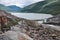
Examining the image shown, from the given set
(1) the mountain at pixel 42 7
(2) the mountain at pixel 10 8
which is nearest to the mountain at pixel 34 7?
(1) the mountain at pixel 42 7

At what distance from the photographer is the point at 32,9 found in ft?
14.1

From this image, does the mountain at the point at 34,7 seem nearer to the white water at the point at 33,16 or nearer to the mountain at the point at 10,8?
the white water at the point at 33,16

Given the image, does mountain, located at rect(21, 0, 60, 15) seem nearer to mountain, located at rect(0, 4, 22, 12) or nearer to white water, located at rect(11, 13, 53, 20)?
white water, located at rect(11, 13, 53, 20)

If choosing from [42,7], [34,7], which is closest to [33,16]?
[34,7]

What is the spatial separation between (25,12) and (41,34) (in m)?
1.13

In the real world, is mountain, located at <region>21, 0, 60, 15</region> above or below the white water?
above

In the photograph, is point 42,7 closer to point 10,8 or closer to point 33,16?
point 33,16

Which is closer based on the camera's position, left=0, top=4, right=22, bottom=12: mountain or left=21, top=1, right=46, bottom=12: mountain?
left=0, top=4, right=22, bottom=12: mountain

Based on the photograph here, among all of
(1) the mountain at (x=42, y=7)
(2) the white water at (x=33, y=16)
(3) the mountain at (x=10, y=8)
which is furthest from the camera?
(1) the mountain at (x=42, y=7)

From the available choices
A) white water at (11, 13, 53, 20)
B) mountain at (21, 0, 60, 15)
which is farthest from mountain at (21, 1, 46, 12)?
white water at (11, 13, 53, 20)

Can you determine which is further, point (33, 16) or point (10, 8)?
point (33, 16)

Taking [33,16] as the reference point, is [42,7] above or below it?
above

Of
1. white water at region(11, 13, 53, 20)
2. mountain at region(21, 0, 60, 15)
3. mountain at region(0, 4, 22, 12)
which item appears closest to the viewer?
mountain at region(0, 4, 22, 12)

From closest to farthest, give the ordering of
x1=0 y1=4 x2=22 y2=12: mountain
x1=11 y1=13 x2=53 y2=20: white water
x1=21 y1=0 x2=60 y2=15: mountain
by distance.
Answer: x1=0 y1=4 x2=22 y2=12: mountain, x1=11 y1=13 x2=53 y2=20: white water, x1=21 y1=0 x2=60 y2=15: mountain
